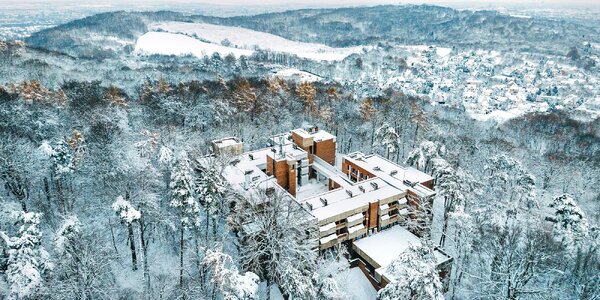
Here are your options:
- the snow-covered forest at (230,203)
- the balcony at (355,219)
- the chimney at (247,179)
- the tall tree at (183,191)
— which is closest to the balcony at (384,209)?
the balcony at (355,219)

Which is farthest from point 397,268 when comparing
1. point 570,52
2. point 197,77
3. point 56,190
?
point 570,52

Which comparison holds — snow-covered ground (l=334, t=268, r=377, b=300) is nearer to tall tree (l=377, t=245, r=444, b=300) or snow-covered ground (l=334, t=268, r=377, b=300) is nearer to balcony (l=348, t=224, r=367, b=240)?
balcony (l=348, t=224, r=367, b=240)

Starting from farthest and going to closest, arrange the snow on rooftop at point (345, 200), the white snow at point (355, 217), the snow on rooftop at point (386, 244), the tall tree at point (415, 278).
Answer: the white snow at point (355, 217), the snow on rooftop at point (345, 200), the snow on rooftop at point (386, 244), the tall tree at point (415, 278)

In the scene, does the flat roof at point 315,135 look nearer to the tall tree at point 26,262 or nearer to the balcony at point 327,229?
the balcony at point 327,229

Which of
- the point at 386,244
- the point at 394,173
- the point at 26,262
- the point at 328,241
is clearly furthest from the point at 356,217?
the point at 26,262

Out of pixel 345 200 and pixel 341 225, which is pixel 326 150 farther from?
pixel 341 225

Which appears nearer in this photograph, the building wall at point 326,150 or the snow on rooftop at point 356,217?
the snow on rooftop at point 356,217

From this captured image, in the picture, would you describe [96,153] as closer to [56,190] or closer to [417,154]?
[56,190]

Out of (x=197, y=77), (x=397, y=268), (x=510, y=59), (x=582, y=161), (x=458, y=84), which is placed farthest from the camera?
(x=510, y=59)

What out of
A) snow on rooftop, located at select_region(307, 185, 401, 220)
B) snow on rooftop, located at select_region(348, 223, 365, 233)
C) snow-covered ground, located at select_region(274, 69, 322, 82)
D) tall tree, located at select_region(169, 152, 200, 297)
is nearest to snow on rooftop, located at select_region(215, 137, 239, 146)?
snow on rooftop, located at select_region(307, 185, 401, 220)
